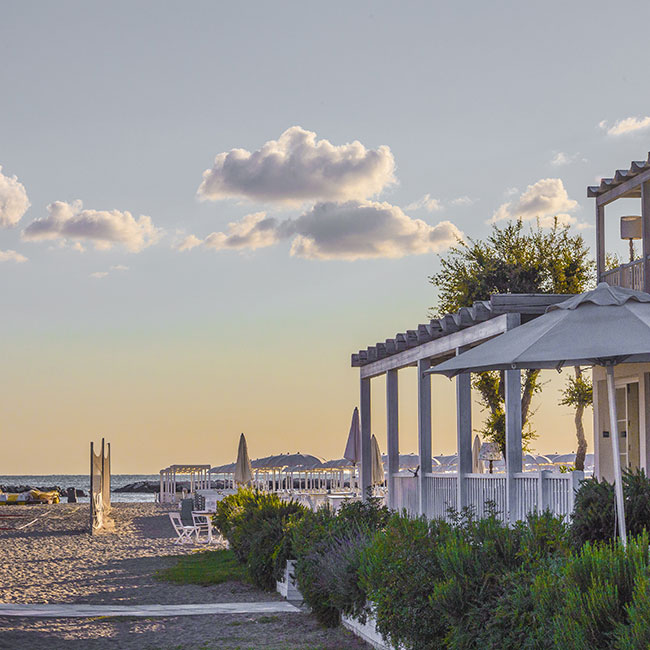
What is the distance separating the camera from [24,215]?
87.9 ft

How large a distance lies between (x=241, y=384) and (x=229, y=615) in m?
27.1

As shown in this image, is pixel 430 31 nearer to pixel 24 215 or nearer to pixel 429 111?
pixel 429 111

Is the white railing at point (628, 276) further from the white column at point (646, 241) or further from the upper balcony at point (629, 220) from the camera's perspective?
the white column at point (646, 241)

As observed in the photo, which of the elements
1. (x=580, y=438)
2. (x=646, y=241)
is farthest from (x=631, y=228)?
(x=580, y=438)

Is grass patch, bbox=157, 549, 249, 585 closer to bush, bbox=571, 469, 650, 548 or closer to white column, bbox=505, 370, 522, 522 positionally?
white column, bbox=505, 370, 522, 522

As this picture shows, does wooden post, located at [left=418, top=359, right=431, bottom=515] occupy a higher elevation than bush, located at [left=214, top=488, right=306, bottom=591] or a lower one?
higher

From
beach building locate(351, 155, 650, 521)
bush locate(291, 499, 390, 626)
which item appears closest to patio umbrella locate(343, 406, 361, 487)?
beach building locate(351, 155, 650, 521)

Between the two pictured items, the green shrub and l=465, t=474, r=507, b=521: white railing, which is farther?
l=465, t=474, r=507, b=521: white railing

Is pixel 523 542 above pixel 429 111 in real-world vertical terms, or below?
below

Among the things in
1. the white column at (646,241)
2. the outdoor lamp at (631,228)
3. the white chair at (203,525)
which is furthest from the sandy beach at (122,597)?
the outdoor lamp at (631,228)

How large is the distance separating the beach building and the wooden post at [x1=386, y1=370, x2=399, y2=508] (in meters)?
0.03

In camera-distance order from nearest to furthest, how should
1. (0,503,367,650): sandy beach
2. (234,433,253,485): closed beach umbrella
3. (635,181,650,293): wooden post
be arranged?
(0,503,367,650): sandy beach → (635,181,650,293): wooden post → (234,433,253,485): closed beach umbrella

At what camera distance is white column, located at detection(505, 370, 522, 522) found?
1148 cm

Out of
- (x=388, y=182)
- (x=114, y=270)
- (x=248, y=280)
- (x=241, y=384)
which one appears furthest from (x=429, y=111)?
(x=241, y=384)
